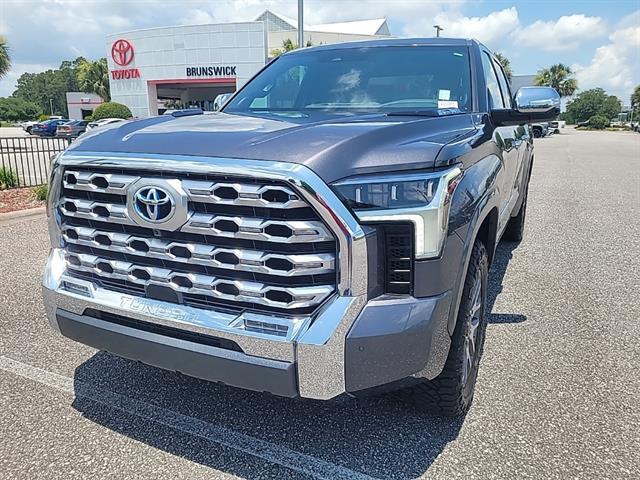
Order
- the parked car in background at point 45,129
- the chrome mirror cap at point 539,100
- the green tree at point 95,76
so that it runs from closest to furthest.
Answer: the chrome mirror cap at point 539,100 → the parked car in background at point 45,129 → the green tree at point 95,76

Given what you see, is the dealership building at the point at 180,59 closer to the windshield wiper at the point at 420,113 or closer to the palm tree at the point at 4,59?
the palm tree at the point at 4,59

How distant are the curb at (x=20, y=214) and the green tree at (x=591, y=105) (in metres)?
97.8

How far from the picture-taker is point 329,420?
2.69m

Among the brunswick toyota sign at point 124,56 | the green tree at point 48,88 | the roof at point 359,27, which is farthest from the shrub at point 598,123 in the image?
the green tree at point 48,88

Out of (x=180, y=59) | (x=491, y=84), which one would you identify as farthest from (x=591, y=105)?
(x=491, y=84)

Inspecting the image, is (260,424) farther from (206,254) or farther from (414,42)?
(414,42)

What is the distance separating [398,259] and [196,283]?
0.82m

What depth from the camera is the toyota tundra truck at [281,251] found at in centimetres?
196

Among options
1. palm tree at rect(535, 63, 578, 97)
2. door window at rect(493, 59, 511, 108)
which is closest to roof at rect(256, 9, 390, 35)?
palm tree at rect(535, 63, 578, 97)

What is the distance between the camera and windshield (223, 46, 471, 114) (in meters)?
3.27

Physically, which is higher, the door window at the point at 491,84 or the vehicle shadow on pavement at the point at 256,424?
the door window at the point at 491,84

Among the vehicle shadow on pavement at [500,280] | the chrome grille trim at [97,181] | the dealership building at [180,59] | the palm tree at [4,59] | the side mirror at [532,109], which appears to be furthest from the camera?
the dealership building at [180,59]

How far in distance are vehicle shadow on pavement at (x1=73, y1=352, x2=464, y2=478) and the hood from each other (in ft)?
3.30

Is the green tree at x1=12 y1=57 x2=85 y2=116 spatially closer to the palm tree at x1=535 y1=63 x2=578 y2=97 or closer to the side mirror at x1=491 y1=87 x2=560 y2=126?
the palm tree at x1=535 y1=63 x2=578 y2=97
